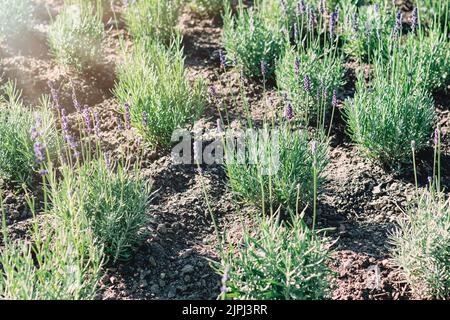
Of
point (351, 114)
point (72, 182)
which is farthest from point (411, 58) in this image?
point (72, 182)

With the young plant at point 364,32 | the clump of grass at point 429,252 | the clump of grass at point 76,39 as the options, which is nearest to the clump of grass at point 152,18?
the clump of grass at point 76,39

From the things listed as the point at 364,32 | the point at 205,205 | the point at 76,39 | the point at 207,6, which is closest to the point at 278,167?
the point at 205,205

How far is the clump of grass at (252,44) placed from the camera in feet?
16.5

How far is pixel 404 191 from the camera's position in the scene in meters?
4.07

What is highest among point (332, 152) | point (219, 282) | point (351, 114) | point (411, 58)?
point (411, 58)

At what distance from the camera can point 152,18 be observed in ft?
17.8

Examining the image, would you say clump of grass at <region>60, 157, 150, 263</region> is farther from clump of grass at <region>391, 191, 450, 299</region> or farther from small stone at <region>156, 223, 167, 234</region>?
clump of grass at <region>391, 191, 450, 299</region>

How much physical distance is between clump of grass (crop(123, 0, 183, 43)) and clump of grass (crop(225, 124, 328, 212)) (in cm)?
183

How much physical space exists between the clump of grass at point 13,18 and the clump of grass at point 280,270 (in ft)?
10.8

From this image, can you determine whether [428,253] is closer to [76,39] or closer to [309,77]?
[309,77]

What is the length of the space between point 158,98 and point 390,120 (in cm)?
152

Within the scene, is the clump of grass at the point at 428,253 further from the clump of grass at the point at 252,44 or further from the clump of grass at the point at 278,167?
the clump of grass at the point at 252,44

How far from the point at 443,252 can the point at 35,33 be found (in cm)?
401

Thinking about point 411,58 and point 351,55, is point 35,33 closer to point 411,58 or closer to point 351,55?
point 351,55
